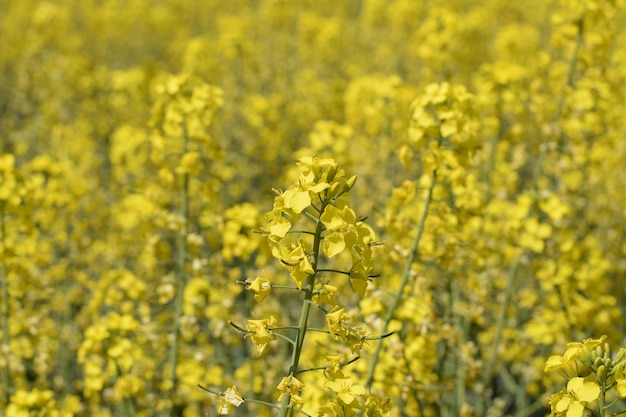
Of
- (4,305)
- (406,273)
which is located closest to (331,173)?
(406,273)

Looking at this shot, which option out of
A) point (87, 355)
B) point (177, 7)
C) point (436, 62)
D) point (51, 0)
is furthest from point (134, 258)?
point (51, 0)

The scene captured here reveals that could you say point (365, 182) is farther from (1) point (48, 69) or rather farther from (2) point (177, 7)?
(2) point (177, 7)

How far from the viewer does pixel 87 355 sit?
3926 mm

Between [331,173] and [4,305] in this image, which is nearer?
[331,173]

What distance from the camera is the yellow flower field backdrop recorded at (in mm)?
2389

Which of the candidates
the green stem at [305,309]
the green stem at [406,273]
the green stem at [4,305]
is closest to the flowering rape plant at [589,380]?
the green stem at [305,309]

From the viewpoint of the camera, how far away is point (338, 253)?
2.26 m

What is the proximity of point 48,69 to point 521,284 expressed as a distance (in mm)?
7996

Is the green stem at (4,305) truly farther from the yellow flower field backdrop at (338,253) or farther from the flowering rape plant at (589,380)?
the flowering rape plant at (589,380)

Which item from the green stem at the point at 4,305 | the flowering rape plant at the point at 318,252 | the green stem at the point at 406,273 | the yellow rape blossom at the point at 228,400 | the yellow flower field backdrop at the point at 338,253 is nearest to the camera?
the flowering rape plant at the point at 318,252

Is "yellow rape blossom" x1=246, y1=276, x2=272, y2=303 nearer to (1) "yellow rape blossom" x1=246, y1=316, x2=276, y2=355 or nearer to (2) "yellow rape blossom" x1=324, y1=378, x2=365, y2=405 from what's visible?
(1) "yellow rape blossom" x1=246, y1=316, x2=276, y2=355

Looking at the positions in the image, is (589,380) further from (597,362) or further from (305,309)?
(305,309)

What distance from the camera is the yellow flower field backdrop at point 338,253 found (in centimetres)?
239

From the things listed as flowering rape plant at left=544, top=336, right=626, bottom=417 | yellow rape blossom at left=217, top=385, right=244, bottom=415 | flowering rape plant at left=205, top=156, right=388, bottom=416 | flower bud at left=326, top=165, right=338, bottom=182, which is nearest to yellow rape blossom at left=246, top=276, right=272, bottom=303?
flowering rape plant at left=205, top=156, right=388, bottom=416
